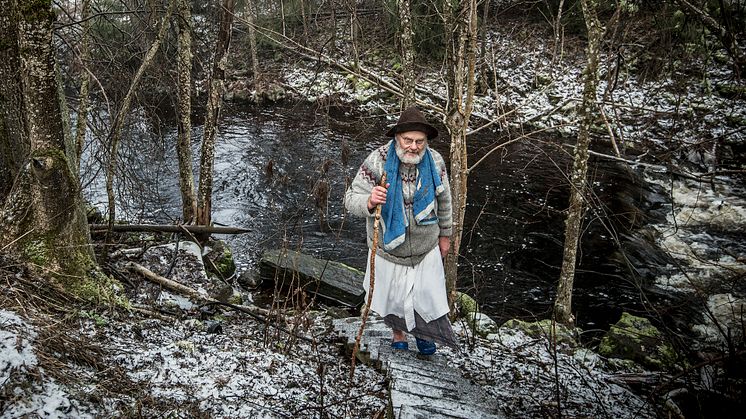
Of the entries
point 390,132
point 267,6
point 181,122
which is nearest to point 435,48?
point 267,6

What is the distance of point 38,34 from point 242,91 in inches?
694

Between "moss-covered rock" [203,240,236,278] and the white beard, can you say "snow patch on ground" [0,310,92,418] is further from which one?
"moss-covered rock" [203,240,236,278]

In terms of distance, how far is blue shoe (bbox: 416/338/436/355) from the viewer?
15.1 feet

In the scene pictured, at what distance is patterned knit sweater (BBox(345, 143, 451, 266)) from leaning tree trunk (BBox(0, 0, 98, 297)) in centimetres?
245

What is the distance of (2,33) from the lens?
4395mm

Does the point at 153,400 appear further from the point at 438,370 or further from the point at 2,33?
the point at 2,33

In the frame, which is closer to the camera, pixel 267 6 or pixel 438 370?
pixel 438 370

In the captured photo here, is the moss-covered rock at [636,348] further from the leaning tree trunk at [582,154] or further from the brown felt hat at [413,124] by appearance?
the brown felt hat at [413,124]

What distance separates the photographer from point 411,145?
13.6 feet

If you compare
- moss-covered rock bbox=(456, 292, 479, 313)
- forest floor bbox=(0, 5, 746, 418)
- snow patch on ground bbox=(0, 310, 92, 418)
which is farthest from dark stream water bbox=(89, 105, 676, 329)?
snow patch on ground bbox=(0, 310, 92, 418)

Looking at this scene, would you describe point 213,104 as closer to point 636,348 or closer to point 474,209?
point 474,209

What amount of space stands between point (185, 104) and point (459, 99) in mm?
5342

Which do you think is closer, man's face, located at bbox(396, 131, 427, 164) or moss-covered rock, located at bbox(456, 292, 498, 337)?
man's face, located at bbox(396, 131, 427, 164)

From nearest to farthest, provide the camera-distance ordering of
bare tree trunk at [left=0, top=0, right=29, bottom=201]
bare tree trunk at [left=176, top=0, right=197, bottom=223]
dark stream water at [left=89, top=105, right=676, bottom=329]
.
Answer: bare tree trunk at [left=0, top=0, right=29, bottom=201] → bare tree trunk at [left=176, top=0, right=197, bottom=223] → dark stream water at [left=89, top=105, right=676, bottom=329]
